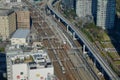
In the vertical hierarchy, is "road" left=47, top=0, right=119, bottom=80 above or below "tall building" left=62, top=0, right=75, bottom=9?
below

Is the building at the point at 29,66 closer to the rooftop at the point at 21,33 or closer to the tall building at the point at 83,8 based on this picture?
the rooftop at the point at 21,33

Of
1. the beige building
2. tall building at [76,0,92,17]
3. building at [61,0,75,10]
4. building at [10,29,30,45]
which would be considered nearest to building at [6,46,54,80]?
building at [10,29,30,45]

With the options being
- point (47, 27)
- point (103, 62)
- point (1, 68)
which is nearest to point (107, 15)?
point (47, 27)

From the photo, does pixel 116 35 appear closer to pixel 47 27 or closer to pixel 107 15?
pixel 107 15

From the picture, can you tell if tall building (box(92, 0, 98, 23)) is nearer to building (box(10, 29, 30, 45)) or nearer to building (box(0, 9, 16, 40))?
building (box(10, 29, 30, 45))

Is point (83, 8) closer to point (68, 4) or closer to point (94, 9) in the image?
point (94, 9)

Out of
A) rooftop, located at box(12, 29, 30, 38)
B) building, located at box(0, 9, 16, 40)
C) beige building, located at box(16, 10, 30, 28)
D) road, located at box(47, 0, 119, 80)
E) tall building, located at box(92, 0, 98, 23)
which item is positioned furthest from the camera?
tall building, located at box(92, 0, 98, 23)
